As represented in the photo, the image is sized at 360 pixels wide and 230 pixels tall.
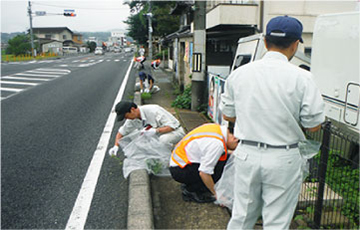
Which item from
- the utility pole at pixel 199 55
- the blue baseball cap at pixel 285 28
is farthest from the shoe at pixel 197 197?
the utility pole at pixel 199 55

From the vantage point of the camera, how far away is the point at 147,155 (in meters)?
4.56

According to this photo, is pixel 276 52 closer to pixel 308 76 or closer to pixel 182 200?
pixel 308 76

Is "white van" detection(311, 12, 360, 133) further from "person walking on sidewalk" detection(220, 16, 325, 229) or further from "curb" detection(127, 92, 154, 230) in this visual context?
"curb" detection(127, 92, 154, 230)

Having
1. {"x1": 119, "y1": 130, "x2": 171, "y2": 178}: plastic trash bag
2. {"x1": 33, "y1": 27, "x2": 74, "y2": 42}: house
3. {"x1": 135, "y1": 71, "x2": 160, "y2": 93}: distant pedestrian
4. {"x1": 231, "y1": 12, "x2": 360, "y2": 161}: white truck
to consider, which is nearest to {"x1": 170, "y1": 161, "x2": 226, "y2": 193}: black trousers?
{"x1": 119, "y1": 130, "x2": 171, "y2": 178}: plastic trash bag

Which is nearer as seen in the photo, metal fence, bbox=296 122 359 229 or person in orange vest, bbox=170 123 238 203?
metal fence, bbox=296 122 359 229

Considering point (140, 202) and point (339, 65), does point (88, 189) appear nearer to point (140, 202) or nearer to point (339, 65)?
point (140, 202)

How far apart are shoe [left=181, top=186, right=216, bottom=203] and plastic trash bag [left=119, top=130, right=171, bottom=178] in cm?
74

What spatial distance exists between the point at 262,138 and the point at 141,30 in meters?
45.6

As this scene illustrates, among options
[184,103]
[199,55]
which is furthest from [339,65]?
[184,103]

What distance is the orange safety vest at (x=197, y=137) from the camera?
341cm

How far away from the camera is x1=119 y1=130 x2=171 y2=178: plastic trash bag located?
177 inches

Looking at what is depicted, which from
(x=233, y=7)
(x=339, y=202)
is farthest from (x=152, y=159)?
(x=233, y=7)

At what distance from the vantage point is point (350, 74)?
4348mm

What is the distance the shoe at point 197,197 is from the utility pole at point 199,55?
510 centimetres
